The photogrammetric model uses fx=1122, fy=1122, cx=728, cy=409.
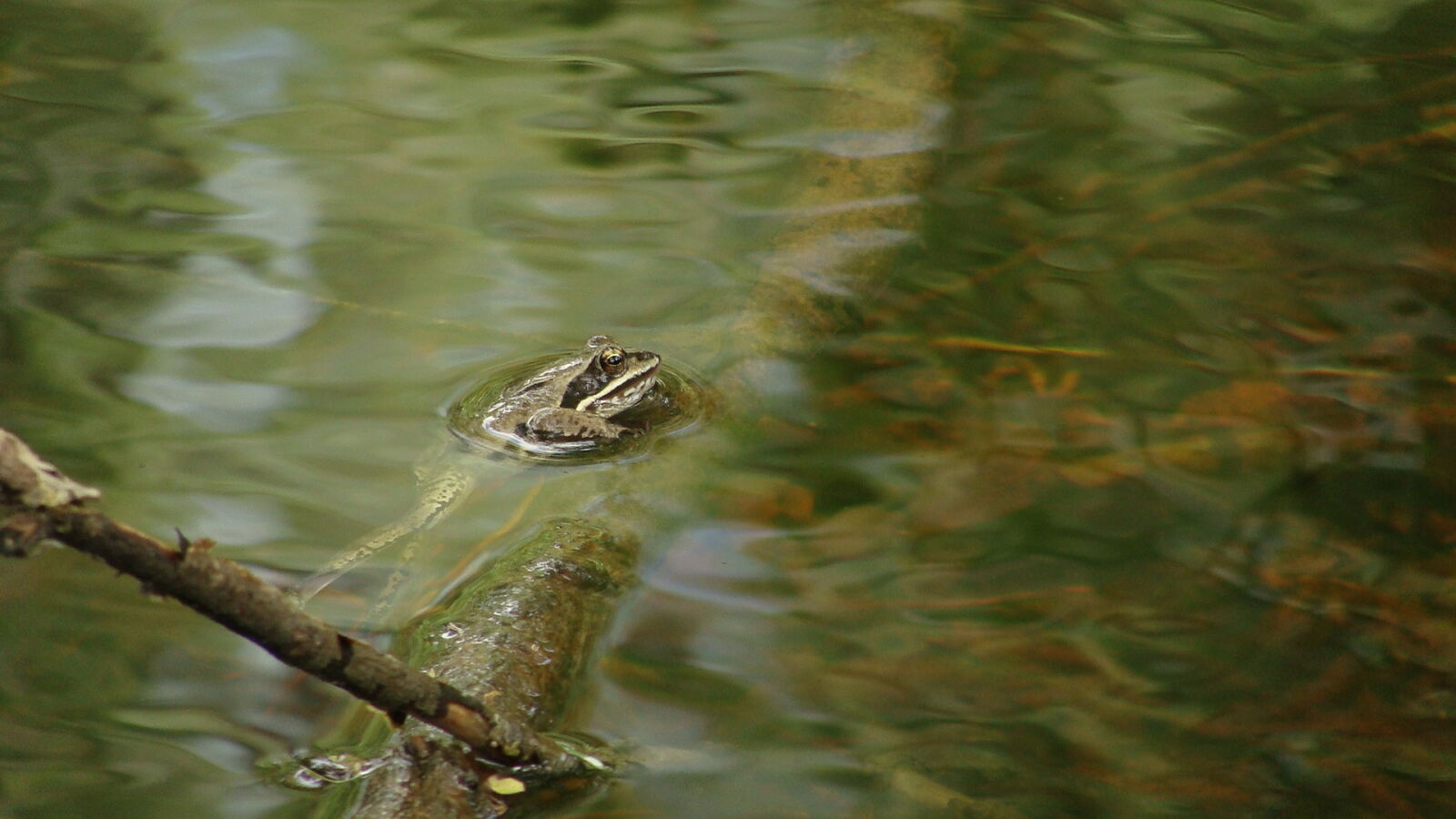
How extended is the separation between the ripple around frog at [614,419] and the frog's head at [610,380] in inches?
3.1

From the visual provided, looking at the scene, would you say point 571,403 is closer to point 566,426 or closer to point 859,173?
point 566,426

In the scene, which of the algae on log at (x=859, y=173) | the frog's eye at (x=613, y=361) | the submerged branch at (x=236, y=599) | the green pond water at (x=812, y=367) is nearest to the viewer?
the submerged branch at (x=236, y=599)

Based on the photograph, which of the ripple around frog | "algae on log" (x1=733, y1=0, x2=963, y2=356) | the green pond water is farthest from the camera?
"algae on log" (x1=733, y1=0, x2=963, y2=356)

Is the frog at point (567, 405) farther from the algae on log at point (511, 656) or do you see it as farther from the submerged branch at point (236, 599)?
the submerged branch at point (236, 599)

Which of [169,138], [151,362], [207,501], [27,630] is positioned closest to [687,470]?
[207,501]

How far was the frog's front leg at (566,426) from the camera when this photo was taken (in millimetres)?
4297

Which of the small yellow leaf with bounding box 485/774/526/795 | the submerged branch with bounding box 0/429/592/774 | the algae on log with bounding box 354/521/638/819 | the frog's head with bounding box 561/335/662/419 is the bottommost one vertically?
the small yellow leaf with bounding box 485/774/526/795

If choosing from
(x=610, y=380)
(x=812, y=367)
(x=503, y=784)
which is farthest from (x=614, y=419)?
(x=503, y=784)

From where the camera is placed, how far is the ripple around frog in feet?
13.9

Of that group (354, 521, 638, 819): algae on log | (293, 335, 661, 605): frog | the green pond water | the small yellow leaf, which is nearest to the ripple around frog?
(293, 335, 661, 605): frog

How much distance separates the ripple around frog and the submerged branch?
1.80 m

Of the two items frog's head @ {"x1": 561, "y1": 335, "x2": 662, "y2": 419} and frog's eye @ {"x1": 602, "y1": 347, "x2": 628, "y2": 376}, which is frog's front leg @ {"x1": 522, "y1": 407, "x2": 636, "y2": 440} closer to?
frog's head @ {"x1": 561, "y1": 335, "x2": 662, "y2": 419}

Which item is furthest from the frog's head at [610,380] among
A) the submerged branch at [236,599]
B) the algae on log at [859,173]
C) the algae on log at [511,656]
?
the submerged branch at [236,599]

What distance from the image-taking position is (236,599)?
1.76 m
